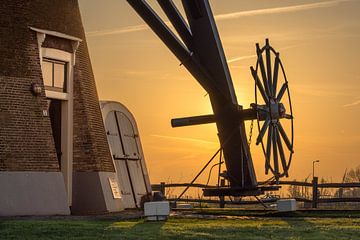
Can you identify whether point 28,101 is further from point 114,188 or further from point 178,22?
point 178,22

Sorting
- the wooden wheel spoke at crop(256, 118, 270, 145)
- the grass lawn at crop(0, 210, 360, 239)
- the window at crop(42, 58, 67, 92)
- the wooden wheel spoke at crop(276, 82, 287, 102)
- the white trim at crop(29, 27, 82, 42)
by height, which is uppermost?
the white trim at crop(29, 27, 82, 42)

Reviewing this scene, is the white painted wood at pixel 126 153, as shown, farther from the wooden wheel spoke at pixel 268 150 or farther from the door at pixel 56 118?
the wooden wheel spoke at pixel 268 150

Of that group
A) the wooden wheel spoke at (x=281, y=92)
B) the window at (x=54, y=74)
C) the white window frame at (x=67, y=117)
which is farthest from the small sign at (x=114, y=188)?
the wooden wheel spoke at (x=281, y=92)

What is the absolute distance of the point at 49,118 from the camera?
24.1 m

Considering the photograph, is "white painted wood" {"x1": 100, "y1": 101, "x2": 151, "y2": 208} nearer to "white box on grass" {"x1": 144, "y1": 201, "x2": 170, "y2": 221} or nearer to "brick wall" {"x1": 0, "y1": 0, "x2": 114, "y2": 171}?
"brick wall" {"x1": 0, "y1": 0, "x2": 114, "y2": 171}

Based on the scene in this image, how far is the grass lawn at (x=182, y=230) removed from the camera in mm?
15623

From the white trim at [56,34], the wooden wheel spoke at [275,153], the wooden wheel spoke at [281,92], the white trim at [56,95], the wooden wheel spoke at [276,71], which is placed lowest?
the wooden wheel spoke at [275,153]

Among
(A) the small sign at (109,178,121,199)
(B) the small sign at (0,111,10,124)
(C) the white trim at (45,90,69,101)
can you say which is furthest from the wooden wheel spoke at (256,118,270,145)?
(B) the small sign at (0,111,10,124)

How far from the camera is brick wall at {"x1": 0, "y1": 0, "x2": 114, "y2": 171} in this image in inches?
899

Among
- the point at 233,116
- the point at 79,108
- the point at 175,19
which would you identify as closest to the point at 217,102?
the point at 233,116

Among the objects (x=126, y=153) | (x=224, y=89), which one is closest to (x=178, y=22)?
(x=224, y=89)

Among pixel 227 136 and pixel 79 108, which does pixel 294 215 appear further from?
pixel 79 108

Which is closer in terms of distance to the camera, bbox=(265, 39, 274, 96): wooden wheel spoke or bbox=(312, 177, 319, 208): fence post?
bbox=(265, 39, 274, 96): wooden wheel spoke

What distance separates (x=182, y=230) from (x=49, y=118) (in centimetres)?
867
